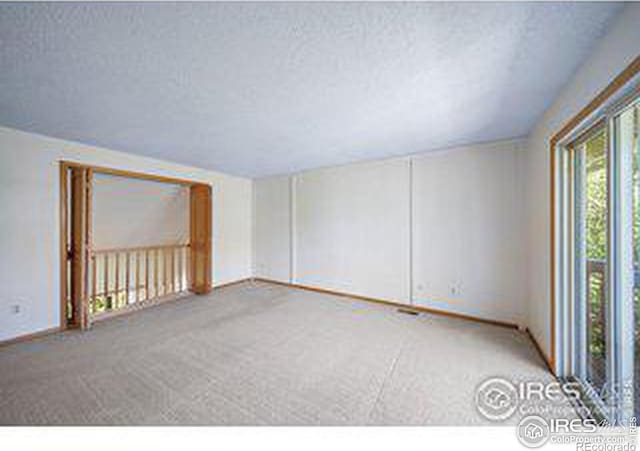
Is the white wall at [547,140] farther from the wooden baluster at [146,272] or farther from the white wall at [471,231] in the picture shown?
the wooden baluster at [146,272]

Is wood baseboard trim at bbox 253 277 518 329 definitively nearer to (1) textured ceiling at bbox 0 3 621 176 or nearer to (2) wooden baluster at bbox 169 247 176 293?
(2) wooden baluster at bbox 169 247 176 293

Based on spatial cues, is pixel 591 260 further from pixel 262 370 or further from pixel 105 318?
pixel 105 318

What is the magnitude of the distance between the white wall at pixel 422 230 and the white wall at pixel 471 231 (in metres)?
0.01

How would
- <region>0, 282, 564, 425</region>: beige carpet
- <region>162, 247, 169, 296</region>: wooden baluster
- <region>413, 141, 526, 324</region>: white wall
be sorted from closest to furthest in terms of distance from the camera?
1. <region>0, 282, 564, 425</region>: beige carpet
2. <region>413, 141, 526, 324</region>: white wall
3. <region>162, 247, 169, 296</region>: wooden baluster

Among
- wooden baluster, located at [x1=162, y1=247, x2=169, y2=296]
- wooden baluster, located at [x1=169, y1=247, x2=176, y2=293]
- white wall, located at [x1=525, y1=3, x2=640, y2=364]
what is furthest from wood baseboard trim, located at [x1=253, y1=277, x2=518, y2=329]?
wooden baluster, located at [x1=162, y1=247, x2=169, y2=296]

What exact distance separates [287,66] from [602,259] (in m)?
2.41

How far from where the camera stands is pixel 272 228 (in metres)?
5.15

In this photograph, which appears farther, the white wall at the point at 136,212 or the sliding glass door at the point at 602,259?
the white wall at the point at 136,212

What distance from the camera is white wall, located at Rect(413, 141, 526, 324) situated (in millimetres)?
2891

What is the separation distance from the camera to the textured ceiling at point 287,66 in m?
1.13

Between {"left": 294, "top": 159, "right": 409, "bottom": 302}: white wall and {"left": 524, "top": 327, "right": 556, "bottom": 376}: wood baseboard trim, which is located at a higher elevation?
{"left": 294, "top": 159, "right": 409, "bottom": 302}: white wall

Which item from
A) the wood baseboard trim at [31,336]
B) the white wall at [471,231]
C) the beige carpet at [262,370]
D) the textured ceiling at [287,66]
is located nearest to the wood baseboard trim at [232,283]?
the beige carpet at [262,370]

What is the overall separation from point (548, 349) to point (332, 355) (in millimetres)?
1885

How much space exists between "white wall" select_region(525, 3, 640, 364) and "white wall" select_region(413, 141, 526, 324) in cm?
17
